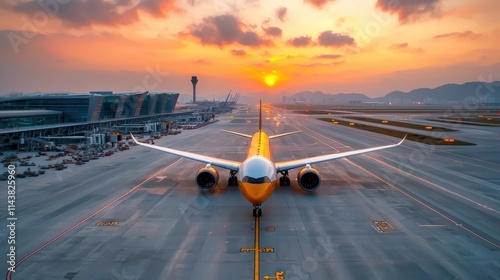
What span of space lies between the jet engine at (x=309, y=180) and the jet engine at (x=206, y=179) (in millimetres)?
7479

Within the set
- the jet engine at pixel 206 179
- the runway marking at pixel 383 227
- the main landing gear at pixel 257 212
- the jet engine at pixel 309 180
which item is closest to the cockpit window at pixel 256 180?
the main landing gear at pixel 257 212

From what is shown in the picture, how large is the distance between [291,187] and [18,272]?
73.1ft

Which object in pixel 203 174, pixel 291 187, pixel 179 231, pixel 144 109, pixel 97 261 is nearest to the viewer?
pixel 97 261

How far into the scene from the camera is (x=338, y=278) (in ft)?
51.4

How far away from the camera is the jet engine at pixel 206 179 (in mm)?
29812

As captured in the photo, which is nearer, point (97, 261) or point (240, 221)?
point (97, 261)

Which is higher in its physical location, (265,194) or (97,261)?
(265,194)

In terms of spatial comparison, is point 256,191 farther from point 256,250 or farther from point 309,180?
point 309,180

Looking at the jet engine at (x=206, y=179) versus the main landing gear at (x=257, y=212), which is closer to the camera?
the main landing gear at (x=257, y=212)

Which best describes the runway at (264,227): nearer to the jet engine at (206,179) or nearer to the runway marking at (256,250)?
the runway marking at (256,250)

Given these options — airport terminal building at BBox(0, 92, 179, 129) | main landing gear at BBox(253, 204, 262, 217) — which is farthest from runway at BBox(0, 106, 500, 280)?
airport terminal building at BBox(0, 92, 179, 129)

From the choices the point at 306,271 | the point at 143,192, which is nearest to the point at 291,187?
the point at 143,192

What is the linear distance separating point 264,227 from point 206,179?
9693 mm

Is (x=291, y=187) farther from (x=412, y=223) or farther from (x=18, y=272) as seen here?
(x=18, y=272)
